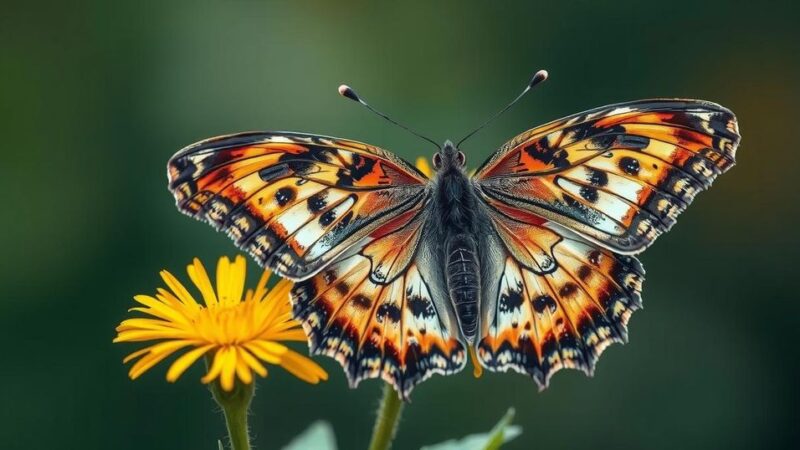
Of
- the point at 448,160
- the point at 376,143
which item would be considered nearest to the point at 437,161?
the point at 448,160

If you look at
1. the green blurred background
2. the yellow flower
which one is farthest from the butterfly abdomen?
the green blurred background

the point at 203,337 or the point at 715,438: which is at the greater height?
the point at 715,438

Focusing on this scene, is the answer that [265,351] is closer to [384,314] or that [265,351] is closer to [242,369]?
[242,369]

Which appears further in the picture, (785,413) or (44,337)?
(785,413)

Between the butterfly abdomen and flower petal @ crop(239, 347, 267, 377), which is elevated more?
the butterfly abdomen

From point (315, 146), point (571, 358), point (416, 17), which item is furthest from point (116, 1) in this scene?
point (571, 358)

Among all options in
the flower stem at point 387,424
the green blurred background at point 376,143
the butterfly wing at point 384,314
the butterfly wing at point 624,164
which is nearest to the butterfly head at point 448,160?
the butterfly wing at point 624,164

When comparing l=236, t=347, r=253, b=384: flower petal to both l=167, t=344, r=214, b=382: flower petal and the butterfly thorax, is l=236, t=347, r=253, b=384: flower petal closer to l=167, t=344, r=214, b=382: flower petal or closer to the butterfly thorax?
l=167, t=344, r=214, b=382: flower petal

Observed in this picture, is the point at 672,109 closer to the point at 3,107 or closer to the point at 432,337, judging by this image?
the point at 432,337
